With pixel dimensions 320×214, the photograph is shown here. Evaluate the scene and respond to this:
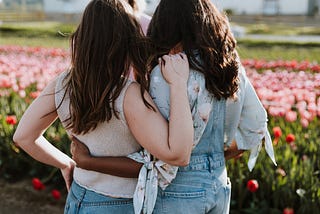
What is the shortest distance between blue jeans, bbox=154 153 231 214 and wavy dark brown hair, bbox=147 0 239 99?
209 millimetres

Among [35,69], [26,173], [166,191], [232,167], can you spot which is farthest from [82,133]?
[35,69]

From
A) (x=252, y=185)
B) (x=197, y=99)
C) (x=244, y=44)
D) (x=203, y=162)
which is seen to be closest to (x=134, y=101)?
(x=197, y=99)

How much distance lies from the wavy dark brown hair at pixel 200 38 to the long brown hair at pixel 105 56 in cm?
7

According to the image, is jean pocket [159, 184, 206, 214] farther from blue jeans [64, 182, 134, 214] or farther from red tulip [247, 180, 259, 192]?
red tulip [247, 180, 259, 192]

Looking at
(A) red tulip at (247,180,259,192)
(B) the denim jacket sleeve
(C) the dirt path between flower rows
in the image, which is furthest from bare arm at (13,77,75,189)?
(C) the dirt path between flower rows

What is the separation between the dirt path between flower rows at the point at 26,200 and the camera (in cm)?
369

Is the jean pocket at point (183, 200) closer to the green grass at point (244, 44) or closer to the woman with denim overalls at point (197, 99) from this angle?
the woman with denim overalls at point (197, 99)

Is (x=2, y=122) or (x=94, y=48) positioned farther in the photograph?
(x=2, y=122)

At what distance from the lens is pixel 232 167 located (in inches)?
124

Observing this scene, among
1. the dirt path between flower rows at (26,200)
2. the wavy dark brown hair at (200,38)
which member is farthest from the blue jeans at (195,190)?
the dirt path between flower rows at (26,200)

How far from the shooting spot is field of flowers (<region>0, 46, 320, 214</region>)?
118 inches

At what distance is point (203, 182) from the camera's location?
1.65 metres

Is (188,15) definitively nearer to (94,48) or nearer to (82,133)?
(94,48)

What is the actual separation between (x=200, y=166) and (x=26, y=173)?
2.72 metres
